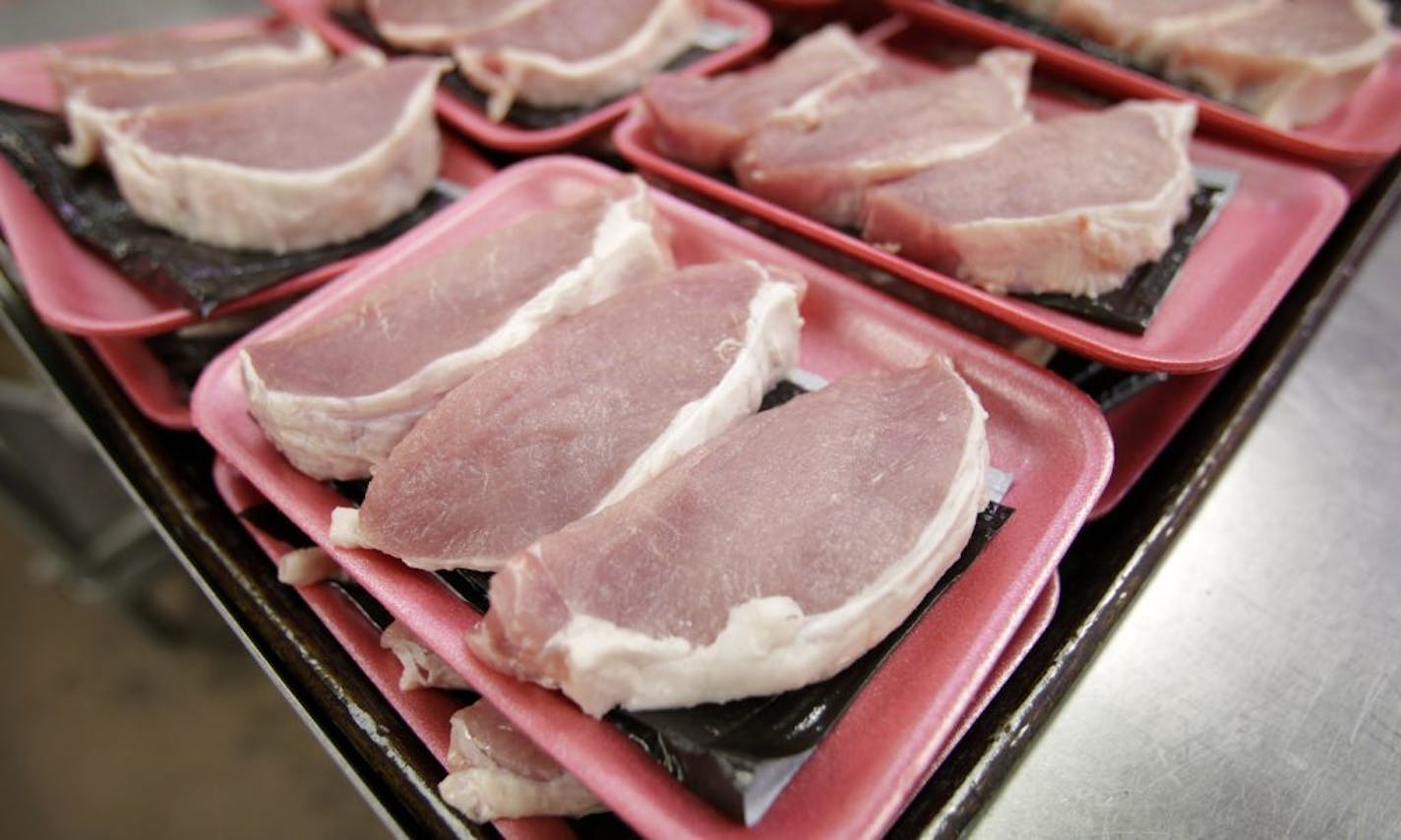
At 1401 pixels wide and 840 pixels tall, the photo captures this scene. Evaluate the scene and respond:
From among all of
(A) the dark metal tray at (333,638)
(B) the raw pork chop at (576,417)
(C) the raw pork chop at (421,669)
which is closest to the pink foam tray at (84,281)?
(A) the dark metal tray at (333,638)

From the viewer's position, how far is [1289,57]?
257cm

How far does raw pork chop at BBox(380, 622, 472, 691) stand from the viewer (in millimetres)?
1555

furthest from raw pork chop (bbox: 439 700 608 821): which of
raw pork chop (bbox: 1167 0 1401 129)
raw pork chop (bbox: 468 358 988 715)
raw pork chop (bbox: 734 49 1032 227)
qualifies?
raw pork chop (bbox: 1167 0 1401 129)

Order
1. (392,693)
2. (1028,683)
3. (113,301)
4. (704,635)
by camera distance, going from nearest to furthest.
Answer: (704,635), (1028,683), (392,693), (113,301)

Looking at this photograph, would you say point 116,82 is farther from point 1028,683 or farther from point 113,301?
point 1028,683

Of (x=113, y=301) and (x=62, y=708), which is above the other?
(x=113, y=301)

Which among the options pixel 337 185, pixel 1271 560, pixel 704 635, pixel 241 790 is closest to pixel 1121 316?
pixel 1271 560

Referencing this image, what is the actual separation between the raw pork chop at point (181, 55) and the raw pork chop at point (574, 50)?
586 millimetres

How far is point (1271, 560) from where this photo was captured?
71.3 inches

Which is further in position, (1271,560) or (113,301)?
(113,301)

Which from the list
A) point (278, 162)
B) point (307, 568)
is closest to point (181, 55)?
point (278, 162)

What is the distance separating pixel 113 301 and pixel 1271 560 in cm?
291

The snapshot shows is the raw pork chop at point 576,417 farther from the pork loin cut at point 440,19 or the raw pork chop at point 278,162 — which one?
the pork loin cut at point 440,19

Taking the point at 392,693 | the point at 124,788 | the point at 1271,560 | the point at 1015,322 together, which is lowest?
the point at 124,788
